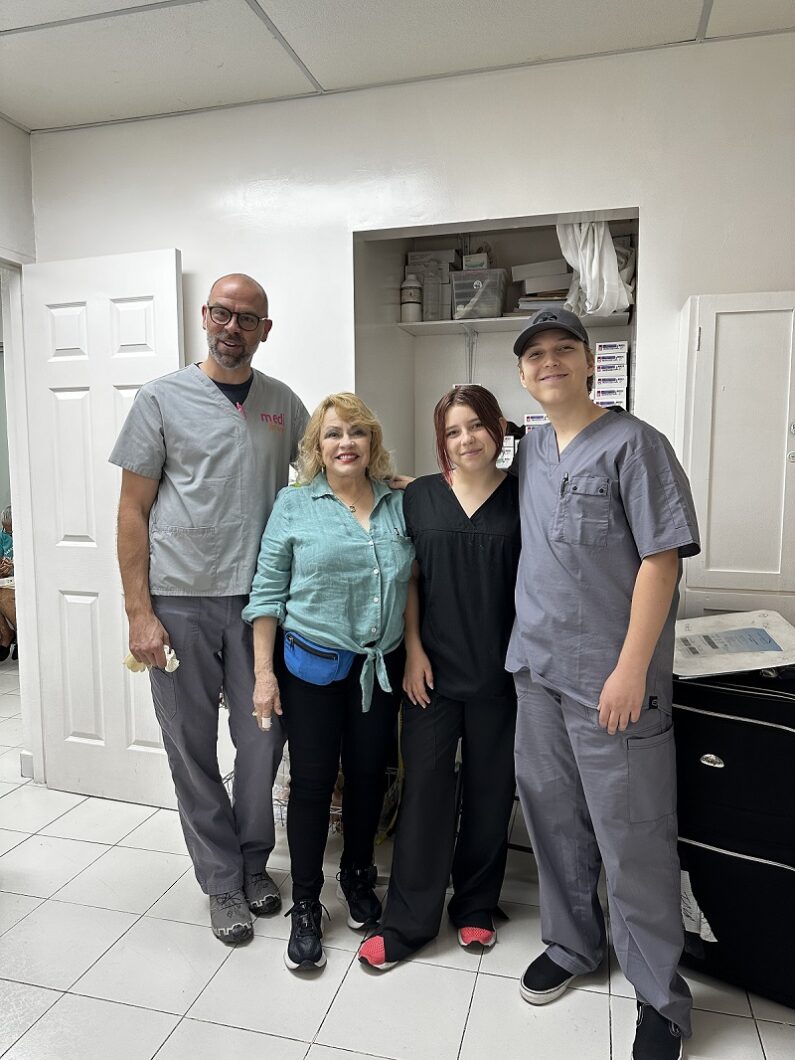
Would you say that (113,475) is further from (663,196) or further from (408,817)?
(663,196)

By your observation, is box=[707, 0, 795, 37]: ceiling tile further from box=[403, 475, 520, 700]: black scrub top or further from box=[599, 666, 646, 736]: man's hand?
box=[599, 666, 646, 736]: man's hand

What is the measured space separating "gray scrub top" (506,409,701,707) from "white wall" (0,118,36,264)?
7.34 ft

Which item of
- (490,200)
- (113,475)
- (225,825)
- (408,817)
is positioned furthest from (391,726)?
(490,200)

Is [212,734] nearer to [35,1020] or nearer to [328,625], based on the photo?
[328,625]

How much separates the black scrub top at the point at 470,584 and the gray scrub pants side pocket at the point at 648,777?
1.22 ft

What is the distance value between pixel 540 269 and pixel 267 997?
265 cm

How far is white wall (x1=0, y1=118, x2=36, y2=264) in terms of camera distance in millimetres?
2785

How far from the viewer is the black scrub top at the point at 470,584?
1.89 m

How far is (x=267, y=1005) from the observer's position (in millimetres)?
1841

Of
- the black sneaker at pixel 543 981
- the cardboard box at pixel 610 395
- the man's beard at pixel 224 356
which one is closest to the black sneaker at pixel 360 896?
the black sneaker at pixel 543 981

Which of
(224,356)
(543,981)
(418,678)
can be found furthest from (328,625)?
(543,981)

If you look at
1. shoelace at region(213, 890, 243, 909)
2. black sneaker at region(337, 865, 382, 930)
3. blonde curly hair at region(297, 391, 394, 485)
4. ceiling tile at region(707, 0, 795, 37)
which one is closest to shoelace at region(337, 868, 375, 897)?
black sneaker at region(337, 865, 382, 930)

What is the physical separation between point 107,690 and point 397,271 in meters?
2.04

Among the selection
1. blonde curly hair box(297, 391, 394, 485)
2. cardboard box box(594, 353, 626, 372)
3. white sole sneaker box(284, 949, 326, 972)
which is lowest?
white sole sneaker box(284, 949, 326, 972)
